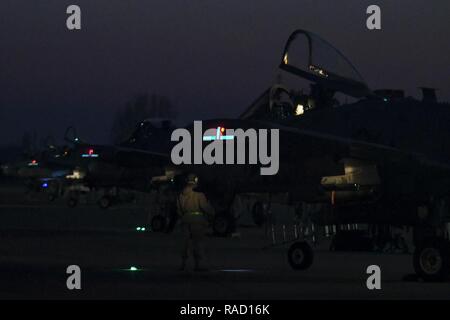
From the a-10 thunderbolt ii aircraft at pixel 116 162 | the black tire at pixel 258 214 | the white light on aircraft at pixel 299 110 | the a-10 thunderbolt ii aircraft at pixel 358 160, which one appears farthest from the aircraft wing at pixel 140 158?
the a-10 thunderbolt ii aircraft at pixel 358 160

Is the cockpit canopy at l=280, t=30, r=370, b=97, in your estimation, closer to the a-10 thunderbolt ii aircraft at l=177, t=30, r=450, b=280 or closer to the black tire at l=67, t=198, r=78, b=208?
the a-10 thunderbolt ii aircraft at l=177, t=30, r=450, b=280

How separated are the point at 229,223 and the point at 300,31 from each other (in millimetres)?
12104

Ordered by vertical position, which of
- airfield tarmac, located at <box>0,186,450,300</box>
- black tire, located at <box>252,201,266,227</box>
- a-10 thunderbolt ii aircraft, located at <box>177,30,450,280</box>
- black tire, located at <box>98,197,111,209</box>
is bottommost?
airfield tarmac, located at <box>0,186,450,300</box>

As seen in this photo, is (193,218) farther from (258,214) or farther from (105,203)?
(105,203)

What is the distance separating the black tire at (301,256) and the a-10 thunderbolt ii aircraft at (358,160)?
0.06 ft

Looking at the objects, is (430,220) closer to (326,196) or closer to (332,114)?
(326,196)

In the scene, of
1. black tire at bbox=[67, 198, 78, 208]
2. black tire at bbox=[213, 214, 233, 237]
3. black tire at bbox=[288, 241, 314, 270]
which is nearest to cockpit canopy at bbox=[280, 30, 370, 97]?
black tire at bbox=[288, 241, 314, 270]

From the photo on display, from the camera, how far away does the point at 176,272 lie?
65.0ft

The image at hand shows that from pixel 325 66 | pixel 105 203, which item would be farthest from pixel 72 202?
pixel 325 66

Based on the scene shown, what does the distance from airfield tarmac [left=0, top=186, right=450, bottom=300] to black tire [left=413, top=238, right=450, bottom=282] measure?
261mm

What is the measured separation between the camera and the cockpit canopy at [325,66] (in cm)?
2197

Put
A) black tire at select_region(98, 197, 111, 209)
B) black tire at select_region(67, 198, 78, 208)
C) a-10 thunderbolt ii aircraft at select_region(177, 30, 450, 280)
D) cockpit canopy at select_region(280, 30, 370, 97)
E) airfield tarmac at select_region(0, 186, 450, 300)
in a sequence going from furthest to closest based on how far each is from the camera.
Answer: black tire at select_region(67, 198, 78, 208)
black tire at select_region(98, 197, 111, 209)
cockpit canopy at select_region(280, 30, 370, 97)
a-10 thunderbolt ii aircraft at select_region(177, 30, 450, 280)
airfield tarmac at select_region(0, 186, 450, 300)

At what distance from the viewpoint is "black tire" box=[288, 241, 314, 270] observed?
20.8 m

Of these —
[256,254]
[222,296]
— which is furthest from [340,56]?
[222,296]
